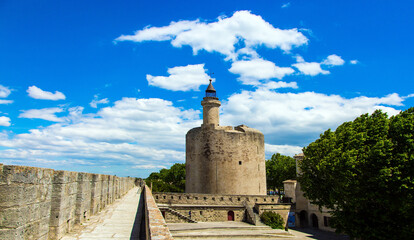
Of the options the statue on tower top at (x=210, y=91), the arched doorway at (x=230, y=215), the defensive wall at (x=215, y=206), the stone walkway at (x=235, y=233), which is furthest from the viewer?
the statue on tower top at (x=210, y=91)

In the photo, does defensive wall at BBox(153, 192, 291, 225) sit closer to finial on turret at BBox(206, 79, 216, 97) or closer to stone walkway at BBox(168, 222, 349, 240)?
stone walkway at BBox(168, 222, 349, 240)

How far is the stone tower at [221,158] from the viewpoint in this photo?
31578 millimetres

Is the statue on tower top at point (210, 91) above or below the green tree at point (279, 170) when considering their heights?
above

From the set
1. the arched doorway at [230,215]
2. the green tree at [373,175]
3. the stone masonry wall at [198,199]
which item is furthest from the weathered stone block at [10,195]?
the arched doorway at [230,215]

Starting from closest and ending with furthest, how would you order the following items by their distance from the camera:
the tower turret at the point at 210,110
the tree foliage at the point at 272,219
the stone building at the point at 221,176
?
the tree foliage at the point at 272,219 < the stone building at the point at 221,176 < the tower turret at the point at 210,110

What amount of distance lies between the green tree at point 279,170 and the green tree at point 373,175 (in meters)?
26.7

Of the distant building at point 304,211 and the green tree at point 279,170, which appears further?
the green tree at point 279,170

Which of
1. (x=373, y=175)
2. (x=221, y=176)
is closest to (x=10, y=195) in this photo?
(x=373, y=175)

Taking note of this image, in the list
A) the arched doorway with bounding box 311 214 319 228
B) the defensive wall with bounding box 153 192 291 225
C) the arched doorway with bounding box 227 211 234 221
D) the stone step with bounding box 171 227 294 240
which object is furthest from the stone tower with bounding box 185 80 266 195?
the stone step with bounding box 171 227 294 240

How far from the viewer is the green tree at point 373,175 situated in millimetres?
13488

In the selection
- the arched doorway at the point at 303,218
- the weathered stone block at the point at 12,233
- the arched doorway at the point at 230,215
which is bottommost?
the arched doorway at the point at 303,218

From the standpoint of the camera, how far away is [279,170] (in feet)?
149

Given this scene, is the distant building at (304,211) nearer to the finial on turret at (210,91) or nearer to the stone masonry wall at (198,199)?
the stone masonry wall at (198,199)

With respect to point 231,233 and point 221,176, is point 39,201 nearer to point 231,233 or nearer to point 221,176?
point 231,233
